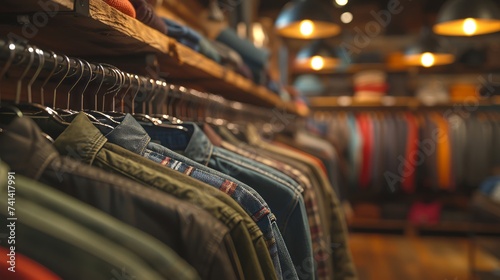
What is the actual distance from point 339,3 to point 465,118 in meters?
2.44

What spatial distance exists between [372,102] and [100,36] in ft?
16.9

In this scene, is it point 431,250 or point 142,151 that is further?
point 431,250

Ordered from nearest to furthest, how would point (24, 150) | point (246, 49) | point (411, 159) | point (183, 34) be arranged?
point (24, 150), point (183, 34), point (246, 49), point (411, 159)

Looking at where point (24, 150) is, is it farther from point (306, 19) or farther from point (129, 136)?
point (306, 19)

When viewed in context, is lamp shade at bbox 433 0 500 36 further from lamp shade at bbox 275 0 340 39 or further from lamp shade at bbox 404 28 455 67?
lamp shade at bbox 404 28 455 67

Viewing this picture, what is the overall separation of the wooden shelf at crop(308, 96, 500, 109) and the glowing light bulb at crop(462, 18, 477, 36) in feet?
9.95

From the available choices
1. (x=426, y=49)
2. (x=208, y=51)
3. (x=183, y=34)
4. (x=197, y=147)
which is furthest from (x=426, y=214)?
(x=197, y=147)

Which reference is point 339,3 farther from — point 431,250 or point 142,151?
point 142,151

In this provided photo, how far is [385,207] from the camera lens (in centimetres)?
571

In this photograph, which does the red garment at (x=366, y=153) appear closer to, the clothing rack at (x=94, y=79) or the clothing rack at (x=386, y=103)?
the clothing rack at (x=386, y=103)

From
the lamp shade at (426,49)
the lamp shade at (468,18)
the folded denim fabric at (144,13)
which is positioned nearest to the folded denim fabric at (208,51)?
the folded denim fabric at (144,13)

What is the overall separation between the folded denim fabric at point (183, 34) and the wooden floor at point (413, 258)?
3.02m

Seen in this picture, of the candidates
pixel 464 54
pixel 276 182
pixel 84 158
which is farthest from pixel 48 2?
pixel 464 54

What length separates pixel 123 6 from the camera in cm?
102
